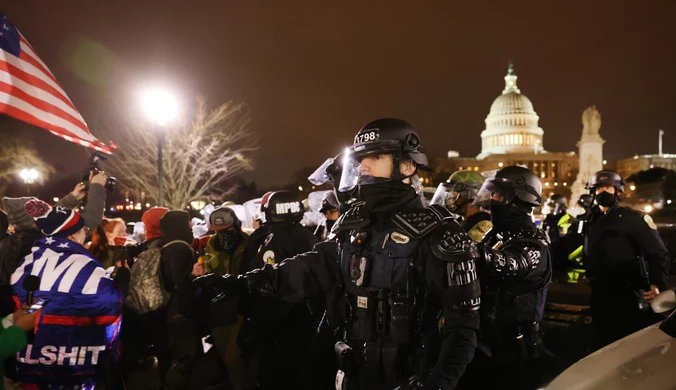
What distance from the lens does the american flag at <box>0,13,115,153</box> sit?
3.91m

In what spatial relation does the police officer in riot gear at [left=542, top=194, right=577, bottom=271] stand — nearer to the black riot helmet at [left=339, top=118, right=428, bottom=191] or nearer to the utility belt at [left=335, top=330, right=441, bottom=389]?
the black riot helmet at [left=339, top=118, right=428, bottom=191]

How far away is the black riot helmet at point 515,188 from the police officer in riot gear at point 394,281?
4.55 feet

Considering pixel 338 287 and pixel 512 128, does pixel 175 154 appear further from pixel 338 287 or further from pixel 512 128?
pixel 512 128

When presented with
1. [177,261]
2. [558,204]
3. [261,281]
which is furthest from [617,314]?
[558,204]

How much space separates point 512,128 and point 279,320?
344 ft

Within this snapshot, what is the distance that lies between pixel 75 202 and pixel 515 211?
393 centimetres

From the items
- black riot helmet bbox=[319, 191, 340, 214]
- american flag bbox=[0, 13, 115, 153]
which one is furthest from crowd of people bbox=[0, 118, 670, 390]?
black riot helmet bbox=[319, 191, 340, 214]

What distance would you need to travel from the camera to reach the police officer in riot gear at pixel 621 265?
15.3 ft

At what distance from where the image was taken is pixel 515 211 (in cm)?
390

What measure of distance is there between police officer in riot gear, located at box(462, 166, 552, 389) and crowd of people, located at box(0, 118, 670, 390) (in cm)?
1

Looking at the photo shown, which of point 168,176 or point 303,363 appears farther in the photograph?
point 168,176

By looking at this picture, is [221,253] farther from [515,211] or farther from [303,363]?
[515,211]

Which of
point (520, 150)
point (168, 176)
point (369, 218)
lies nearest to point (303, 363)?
point (369, 218)

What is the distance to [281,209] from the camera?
4422 millimetres
